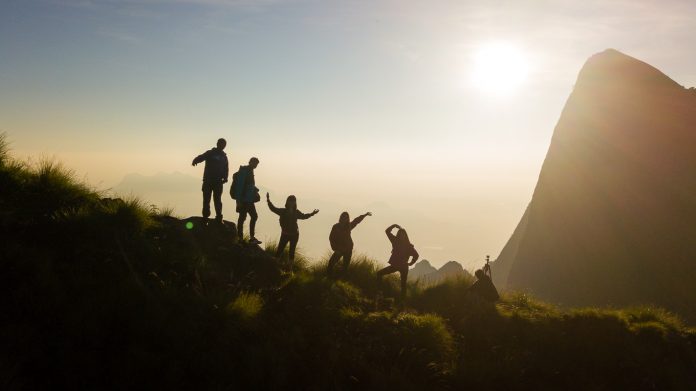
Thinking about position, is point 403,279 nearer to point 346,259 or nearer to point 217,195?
point 346,259

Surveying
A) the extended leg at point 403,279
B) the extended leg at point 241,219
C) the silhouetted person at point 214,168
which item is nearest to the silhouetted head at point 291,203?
the extended leg at point 241,219

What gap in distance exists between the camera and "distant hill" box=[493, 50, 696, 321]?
2650 inches

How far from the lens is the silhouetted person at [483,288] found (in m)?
14.5

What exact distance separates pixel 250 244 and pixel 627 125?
10303cm

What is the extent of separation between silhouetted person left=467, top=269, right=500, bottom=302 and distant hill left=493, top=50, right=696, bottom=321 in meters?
58.7

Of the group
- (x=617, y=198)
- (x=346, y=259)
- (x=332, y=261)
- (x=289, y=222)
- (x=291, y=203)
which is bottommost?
(x=332, y=261)

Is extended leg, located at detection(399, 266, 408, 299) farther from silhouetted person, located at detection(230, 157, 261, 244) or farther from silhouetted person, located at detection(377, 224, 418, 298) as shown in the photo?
silhouetted person, located at detection(230, 157, 261, 244)

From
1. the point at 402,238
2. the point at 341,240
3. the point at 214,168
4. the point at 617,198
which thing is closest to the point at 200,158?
the point at 214,168

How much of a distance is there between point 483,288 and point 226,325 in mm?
9942

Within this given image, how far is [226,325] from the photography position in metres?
7.87

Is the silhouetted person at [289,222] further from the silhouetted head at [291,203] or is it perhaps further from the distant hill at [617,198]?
the distant hill at [617,198]

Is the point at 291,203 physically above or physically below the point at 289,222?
above

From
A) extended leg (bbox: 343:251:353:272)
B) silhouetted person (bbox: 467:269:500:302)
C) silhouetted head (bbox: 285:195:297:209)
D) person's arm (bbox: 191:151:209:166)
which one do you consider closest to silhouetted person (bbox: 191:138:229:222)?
person's arm (bbox: 191:151:209:166)

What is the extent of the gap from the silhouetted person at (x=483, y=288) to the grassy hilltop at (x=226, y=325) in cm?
→ 65
